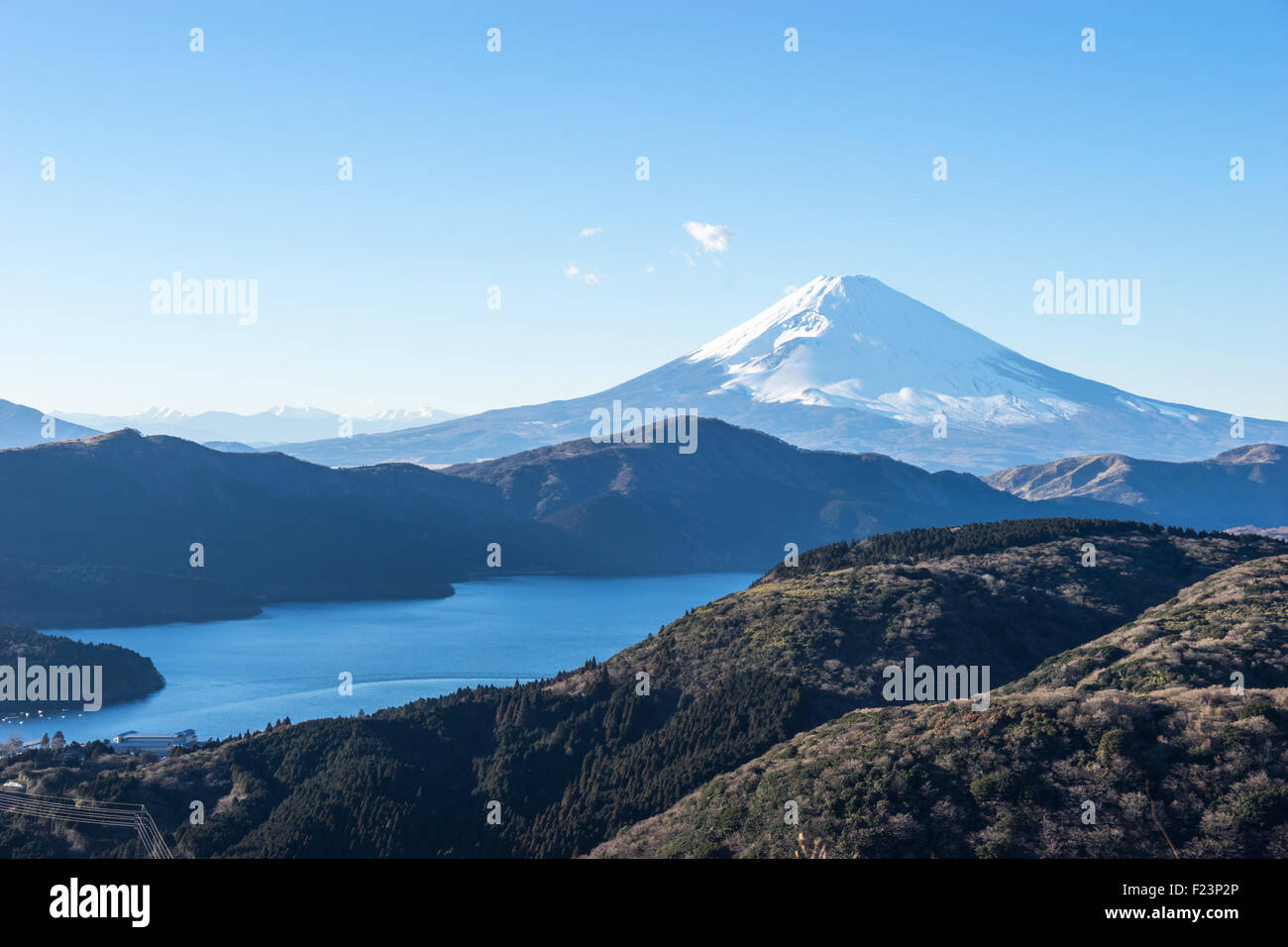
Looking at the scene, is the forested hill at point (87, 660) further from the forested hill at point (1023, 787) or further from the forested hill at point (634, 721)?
the forested hill at point (1023, 787)

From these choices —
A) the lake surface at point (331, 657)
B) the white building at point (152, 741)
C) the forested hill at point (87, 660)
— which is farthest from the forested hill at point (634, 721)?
the forested hill at point (87, 660)

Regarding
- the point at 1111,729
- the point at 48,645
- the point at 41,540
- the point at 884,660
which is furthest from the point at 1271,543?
the point at 41,540

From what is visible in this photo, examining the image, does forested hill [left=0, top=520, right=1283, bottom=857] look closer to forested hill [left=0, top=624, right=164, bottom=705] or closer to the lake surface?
the lake surface

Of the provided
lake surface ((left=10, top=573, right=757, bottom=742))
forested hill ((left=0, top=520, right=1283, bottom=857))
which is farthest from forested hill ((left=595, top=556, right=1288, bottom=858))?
lake surface ((left=10, top=573, right=757, bottom=742))
